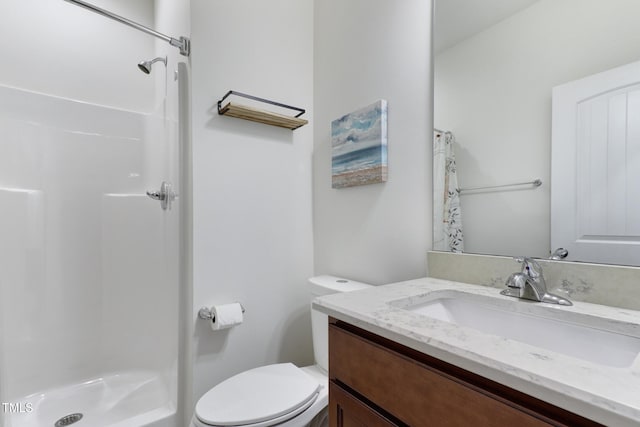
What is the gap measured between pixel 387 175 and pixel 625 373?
96cm

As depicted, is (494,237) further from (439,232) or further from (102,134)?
(102,134)

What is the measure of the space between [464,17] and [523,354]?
115 cm

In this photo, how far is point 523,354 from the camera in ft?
1.60

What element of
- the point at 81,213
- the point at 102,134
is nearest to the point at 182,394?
the point at 81,213

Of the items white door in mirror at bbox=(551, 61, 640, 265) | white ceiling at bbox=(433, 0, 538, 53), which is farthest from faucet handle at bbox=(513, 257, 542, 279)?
white ceiling at bbox=(433, 0, 538, 53)

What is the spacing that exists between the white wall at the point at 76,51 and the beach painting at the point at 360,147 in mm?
1535

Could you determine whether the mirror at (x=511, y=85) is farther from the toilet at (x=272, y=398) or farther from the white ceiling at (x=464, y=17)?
the toilet at (x=272, y=398)

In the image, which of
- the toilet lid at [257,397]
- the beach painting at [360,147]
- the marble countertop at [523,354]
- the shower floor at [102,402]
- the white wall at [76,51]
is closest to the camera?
the marble countertop at [523,354]

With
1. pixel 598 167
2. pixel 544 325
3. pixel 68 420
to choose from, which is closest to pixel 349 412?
pixel 544 325

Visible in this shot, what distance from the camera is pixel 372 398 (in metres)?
0.67

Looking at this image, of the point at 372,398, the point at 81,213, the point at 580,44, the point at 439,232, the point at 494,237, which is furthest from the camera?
the point at 81,213

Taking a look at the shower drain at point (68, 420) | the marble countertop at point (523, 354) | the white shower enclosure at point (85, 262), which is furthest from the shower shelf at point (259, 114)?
the shower drain at point (68, 420)

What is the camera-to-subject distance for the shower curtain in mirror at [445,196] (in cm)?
111

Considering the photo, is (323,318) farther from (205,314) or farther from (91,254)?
(91,254)
